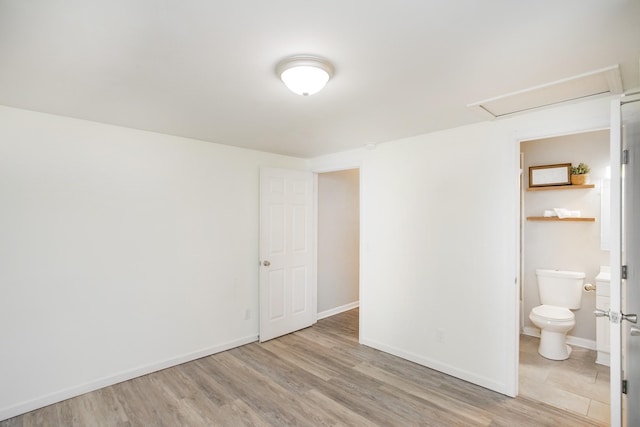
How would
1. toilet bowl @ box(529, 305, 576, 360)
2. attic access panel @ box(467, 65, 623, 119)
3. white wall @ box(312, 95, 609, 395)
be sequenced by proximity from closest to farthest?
1. attic access panel @ box(467, 65, 623, 119)
2. white wall @ box(312, 95, 609, 395)
3. toilet bowl @ box(529, 305, 576, 360)

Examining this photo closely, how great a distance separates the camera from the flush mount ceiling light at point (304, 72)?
167 cm

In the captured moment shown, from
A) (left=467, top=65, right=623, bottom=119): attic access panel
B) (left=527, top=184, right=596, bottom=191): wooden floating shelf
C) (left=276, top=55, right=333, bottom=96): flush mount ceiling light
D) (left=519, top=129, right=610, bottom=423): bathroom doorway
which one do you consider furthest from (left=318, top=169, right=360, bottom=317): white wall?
(left=276, top=55, right=333, bottom=96): flush mount ceiling light

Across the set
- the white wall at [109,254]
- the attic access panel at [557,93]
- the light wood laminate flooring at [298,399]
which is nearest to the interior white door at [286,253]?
the white wall at [109,254]

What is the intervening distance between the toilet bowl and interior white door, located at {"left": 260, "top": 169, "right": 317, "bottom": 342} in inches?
104

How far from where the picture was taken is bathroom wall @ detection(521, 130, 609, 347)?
348 cm

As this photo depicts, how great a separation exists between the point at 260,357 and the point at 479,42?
3.32 metres

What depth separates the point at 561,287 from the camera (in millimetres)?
3521

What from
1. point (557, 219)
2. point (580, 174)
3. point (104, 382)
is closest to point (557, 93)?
point (580, 174)

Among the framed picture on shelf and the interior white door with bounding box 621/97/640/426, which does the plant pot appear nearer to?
the framed picture on shelf

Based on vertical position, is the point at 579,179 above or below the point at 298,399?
above

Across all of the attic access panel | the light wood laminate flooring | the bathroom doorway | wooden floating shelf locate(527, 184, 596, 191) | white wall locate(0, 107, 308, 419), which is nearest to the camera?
the attic access panel

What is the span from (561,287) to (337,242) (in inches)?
112

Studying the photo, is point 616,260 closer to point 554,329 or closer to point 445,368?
point 445,368

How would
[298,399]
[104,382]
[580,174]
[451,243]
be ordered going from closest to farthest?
[298,399] → [104,382] → [451,243] → [580,174]
